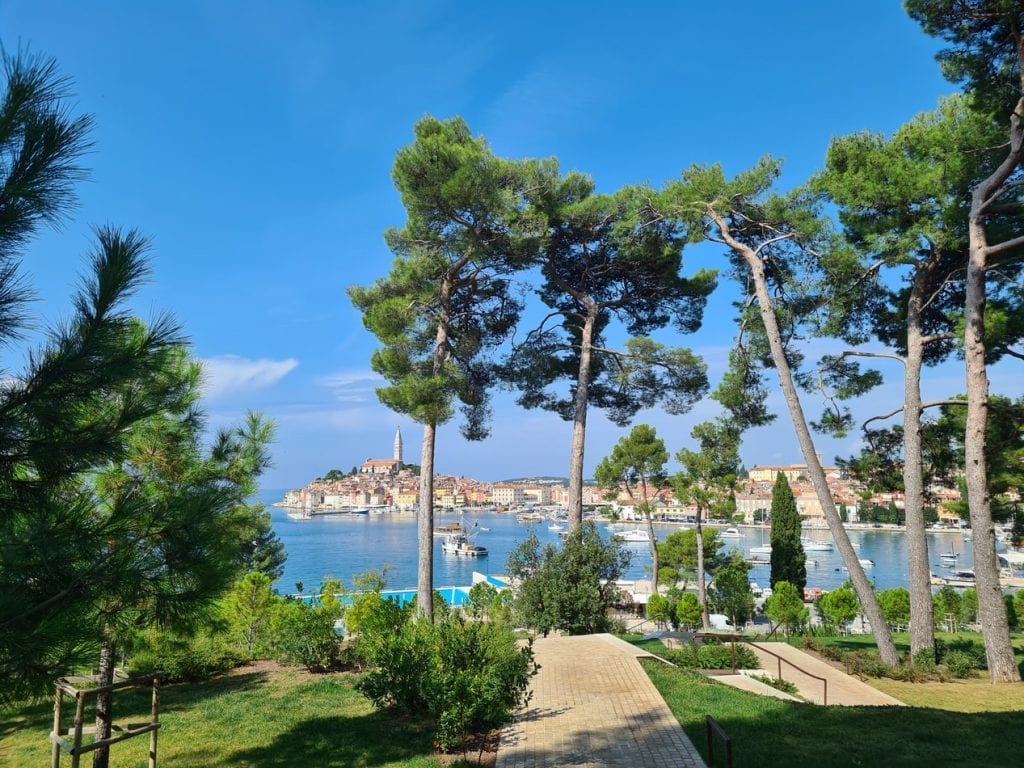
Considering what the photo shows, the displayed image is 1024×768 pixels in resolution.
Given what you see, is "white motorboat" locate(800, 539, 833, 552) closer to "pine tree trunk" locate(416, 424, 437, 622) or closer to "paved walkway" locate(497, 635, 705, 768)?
"pine tree trunk" locate(416, 424, 437, 622)

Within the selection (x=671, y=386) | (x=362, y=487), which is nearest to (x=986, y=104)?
(x=671, y=386)

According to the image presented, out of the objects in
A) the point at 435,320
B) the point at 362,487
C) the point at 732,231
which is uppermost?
the point at 732,231

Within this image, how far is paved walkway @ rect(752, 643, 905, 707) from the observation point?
28.0 ft

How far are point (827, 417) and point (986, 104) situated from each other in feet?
19.9

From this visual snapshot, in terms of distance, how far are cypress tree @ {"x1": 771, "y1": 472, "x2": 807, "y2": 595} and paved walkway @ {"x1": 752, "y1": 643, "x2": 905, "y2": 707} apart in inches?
662

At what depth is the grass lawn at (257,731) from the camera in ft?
18.3

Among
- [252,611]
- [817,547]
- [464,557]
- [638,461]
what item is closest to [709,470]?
[638,461]

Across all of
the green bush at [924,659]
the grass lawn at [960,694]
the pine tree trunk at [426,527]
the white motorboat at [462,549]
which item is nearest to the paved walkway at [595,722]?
the pine tree trunk at [426,527]

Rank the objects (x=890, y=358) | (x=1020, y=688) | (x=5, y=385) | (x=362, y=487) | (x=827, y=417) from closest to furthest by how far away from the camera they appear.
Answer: (x=5, y=385) < (x=1020, y=688) < (x=890, y=358) < (x=827, y=417) < (x=362, y=487)

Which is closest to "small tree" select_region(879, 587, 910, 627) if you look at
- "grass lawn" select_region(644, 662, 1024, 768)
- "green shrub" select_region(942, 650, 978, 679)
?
"green shrub" select_region(942, 650, 978, 679)

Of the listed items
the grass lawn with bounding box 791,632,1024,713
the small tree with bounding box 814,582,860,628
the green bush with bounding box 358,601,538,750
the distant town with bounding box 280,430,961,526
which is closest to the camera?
the green bush with bounding box 358,601,538,750

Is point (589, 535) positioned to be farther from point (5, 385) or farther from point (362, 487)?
point (362, 487)

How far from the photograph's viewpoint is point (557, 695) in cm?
751

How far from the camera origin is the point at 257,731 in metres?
6.41
